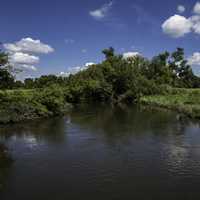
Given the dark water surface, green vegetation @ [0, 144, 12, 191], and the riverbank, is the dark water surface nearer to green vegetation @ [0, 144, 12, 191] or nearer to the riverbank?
green vegetation @ [0, 144, 12, 191]

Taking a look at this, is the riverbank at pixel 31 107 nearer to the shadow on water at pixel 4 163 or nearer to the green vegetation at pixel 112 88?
the green vegetation at pixel 112 88

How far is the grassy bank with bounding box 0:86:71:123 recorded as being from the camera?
41750 millimetres

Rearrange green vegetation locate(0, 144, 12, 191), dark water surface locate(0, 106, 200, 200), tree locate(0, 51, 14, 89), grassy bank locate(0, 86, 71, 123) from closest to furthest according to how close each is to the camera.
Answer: dark water surface locate(0, 106, 200, 200) < green vegetation locate(0, 144, 12, 191) < tree locate(0, 51, 14, 89) < grassy bank locate(0, 86, 71, 123)

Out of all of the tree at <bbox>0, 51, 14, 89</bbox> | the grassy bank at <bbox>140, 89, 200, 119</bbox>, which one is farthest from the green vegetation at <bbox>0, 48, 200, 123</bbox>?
the tree at <bbox>0, 51, 14, 89</bbox>

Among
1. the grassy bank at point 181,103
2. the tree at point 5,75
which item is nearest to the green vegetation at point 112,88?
the grassy bank at point 181,103

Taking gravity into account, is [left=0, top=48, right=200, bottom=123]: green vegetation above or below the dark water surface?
above

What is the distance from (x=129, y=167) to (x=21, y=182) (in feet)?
25.2

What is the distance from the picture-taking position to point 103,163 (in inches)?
884

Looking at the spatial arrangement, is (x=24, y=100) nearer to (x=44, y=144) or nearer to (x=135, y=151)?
(x=44, y=144)

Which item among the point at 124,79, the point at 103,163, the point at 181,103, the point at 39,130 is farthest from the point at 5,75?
the point at 124,79

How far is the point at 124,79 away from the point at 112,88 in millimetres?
5242

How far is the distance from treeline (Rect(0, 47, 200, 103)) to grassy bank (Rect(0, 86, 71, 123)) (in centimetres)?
2830

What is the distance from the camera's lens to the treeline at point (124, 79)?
280ft

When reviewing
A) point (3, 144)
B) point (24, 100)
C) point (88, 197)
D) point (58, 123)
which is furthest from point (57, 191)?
point (24, 100)
